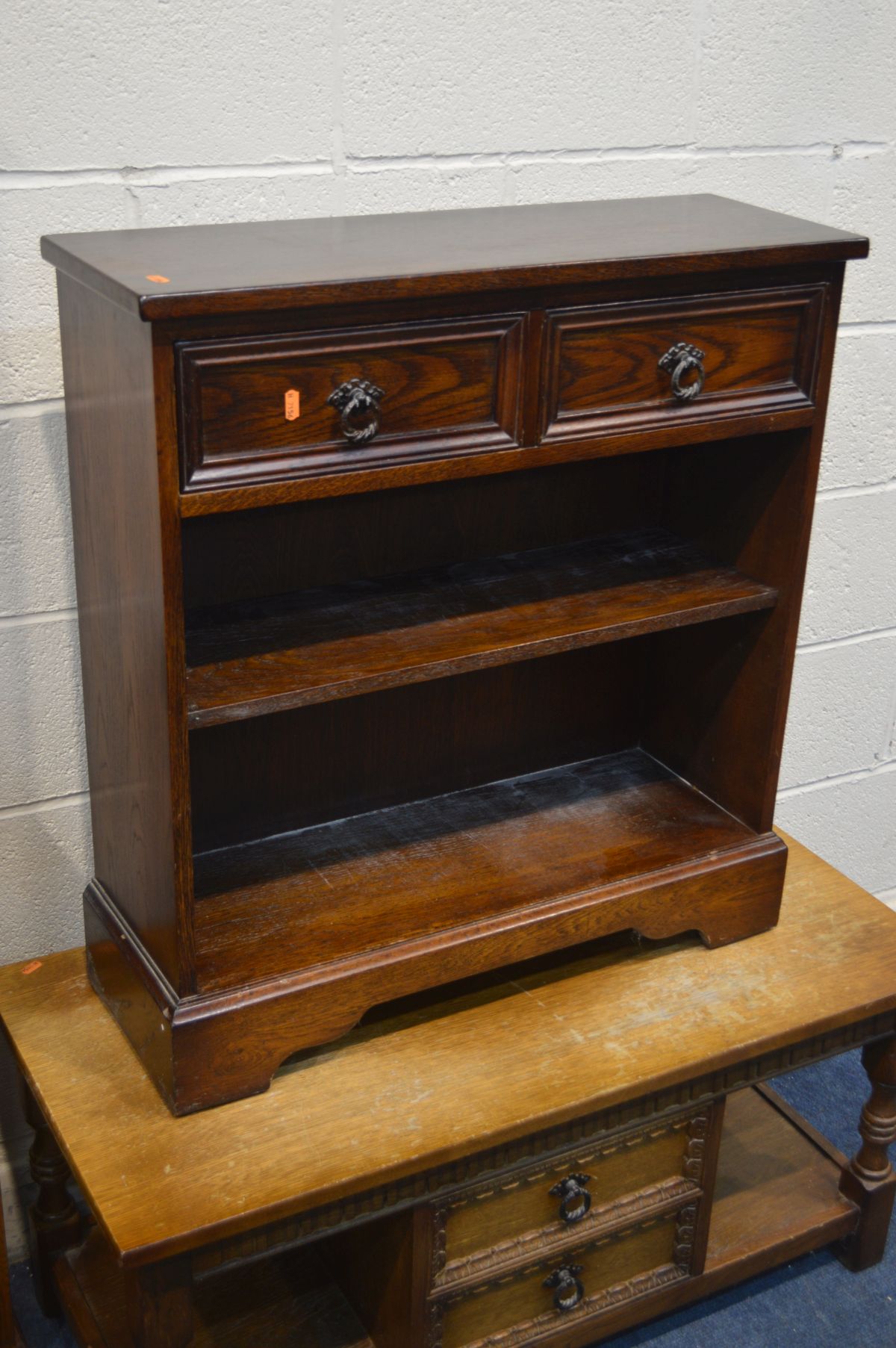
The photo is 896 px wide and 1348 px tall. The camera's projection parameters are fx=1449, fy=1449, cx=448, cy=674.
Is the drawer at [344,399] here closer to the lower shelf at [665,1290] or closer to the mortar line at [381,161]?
the mortar line at [381,161]

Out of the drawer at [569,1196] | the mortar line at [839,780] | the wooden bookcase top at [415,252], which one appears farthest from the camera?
the mortar line at [839,780]

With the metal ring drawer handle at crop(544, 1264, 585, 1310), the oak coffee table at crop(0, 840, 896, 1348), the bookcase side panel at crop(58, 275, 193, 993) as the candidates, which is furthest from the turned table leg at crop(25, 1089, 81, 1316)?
the metal ring drawer handle at crop(544, 1264, 585, 1310)

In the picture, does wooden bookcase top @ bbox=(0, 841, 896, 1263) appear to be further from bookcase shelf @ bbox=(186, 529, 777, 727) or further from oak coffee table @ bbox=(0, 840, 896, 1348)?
bookcase shelf @ bbox=(186, 529, 777, 727)

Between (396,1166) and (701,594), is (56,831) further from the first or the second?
(701,594)

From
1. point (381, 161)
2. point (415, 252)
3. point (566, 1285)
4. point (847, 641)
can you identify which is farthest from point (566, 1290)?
point (381, 161)

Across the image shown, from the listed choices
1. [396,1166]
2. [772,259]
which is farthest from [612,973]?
[772,259]

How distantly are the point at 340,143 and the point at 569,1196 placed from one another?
1.18 m

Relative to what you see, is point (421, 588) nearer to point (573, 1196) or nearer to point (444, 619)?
point (444, 619)

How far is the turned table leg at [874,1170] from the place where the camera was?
70.2 inches

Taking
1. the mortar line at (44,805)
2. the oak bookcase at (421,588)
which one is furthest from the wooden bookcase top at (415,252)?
the mortar line at (44,805)

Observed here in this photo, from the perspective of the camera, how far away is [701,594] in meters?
1.60

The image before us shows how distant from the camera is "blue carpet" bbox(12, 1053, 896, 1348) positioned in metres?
1.81

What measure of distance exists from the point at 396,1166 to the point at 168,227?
37.9 inches

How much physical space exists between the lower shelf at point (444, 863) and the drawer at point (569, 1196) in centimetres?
24
